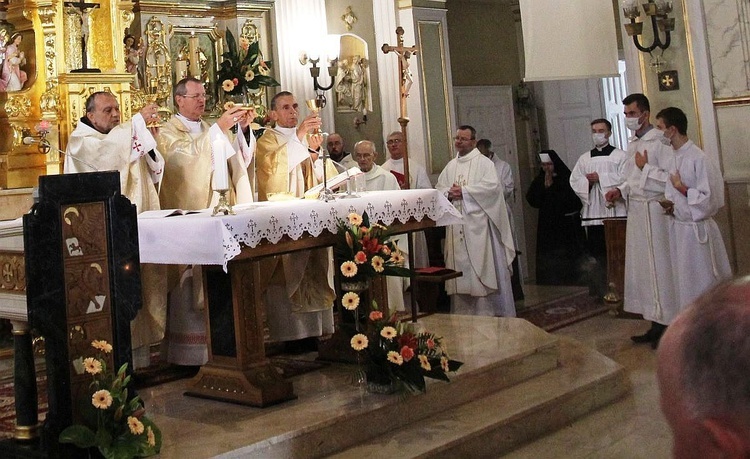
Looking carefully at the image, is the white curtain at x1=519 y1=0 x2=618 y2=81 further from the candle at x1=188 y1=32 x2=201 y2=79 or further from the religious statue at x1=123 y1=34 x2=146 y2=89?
the candle at x1=188 y1=32 x2=201 y2=79

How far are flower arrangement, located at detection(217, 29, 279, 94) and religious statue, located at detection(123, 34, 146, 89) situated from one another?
2.84 ft

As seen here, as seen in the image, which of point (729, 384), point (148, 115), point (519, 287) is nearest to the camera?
point (729, 384)

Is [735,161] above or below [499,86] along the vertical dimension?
below

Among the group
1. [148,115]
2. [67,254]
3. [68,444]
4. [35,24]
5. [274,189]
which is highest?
[35,24]

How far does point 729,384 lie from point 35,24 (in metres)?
7.64

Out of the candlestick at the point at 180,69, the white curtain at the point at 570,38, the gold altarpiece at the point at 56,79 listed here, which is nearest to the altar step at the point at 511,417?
the white curtain at the point at 570,38

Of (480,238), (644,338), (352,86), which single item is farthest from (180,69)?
(644,338)

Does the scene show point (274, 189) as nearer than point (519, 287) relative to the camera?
Yes

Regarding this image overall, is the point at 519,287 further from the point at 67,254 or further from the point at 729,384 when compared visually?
the point at 729,384

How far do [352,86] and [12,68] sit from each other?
11.7 ft

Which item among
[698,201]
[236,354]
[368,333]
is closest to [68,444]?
[236,354]

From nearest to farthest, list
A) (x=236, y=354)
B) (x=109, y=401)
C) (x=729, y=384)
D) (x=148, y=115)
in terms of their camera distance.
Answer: (x=729, y=384)
(x=109, y=401)
(x=236, y=354)
(x=148, y=115)

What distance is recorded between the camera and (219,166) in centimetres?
452

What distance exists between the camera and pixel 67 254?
3740mm
